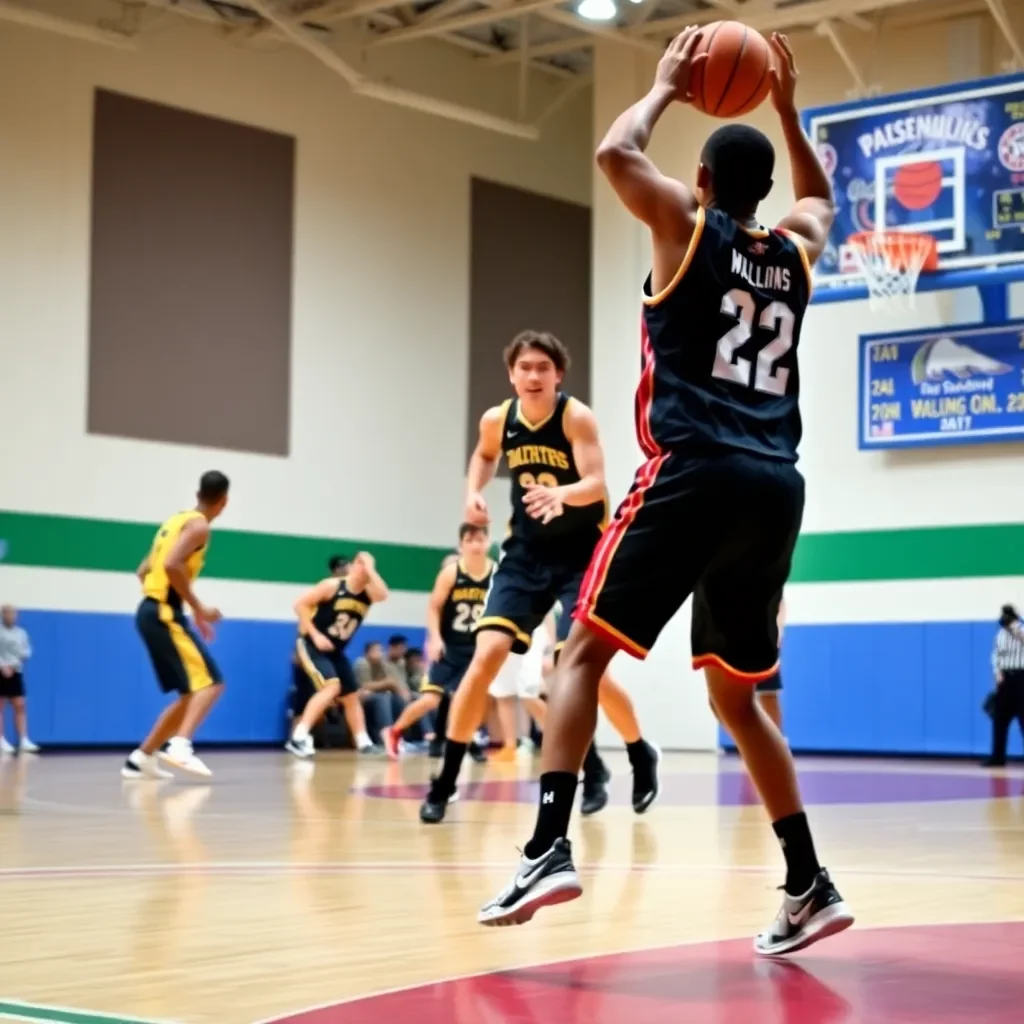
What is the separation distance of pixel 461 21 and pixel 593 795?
13.5 m

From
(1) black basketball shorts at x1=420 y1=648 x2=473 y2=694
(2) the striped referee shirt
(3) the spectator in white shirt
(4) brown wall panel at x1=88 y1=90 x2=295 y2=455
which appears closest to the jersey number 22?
(1) black basketball shorts at x1=420 y1=648 x2=473 y2=694

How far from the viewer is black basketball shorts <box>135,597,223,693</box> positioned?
12641mm

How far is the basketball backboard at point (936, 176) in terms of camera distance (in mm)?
16344

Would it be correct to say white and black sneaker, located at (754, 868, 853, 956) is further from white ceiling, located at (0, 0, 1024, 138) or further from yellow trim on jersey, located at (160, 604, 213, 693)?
white ceiling, located at (0, 0, 1024, 138)

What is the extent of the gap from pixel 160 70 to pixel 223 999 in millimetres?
18236

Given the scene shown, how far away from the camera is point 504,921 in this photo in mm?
4246

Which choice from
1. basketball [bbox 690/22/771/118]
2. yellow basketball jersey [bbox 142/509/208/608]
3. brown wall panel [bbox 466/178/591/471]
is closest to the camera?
basketball [bbox 690/22/771/118]

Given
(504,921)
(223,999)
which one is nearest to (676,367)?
(504,921)

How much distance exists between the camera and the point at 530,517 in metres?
8.34

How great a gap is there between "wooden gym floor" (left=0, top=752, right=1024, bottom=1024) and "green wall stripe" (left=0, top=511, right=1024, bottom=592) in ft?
29.6

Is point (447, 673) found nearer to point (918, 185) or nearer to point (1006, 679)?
point (1006, 679)

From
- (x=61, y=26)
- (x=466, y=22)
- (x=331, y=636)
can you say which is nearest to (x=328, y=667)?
(x=331, y=636)

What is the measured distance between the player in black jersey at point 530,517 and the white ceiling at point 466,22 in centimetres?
1158

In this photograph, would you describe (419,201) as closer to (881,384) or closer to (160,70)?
(160,70)
